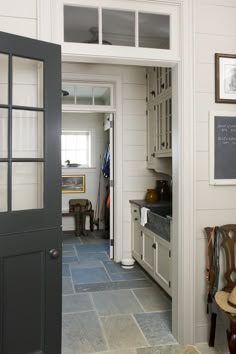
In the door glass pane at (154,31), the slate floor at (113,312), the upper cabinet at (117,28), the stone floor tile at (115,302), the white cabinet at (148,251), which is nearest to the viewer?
the upper cabinet at (117,28)

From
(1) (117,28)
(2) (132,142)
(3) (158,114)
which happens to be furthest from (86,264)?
(1) (117,28)

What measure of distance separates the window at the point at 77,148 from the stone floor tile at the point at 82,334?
169 inches

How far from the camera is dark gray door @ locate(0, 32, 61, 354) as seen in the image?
6.35ft

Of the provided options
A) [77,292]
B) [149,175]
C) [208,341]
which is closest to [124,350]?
[208,341]

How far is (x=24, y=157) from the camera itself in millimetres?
2039

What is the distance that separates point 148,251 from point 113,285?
23.0 inches

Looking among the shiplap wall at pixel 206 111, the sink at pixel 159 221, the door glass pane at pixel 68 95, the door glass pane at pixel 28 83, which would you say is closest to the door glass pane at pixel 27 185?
the door glass pane at pixel 28 83

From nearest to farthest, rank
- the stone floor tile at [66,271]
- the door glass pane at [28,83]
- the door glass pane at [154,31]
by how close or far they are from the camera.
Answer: the door glass pane at [28,83] → the door glass pane at [154,31] → the stone floor tile at [66,271]

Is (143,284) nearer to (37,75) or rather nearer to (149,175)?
(149,175)

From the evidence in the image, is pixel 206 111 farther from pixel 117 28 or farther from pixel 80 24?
pixel 80 24

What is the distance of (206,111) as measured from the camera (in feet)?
8.20

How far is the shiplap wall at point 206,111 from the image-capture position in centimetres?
247

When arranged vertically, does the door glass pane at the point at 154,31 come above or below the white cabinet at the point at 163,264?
above

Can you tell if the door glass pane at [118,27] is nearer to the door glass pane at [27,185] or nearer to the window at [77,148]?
the door glass pane at [27,185]
